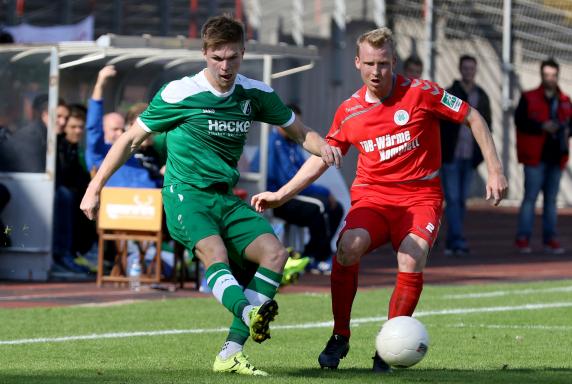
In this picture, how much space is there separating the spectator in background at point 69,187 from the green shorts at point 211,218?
7.91 metres

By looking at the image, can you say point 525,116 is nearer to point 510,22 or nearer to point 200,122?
point 510,22

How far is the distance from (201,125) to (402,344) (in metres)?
1.68

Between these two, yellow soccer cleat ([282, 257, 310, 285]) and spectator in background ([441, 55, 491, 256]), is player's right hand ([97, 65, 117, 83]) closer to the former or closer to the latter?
yellow soccer cleat ([282, 257, 310, 285])

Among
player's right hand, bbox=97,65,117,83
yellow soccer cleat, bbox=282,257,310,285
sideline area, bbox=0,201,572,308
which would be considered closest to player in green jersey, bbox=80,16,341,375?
sideline area, bbox=0,201,572,308

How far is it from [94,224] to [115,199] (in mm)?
1635

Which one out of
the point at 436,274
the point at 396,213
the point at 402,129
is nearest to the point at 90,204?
the point at 396,213

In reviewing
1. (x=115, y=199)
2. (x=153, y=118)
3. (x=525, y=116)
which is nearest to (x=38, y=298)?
(x=115, y=199)

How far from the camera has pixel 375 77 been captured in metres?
8.69

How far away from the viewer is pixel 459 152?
19.0m

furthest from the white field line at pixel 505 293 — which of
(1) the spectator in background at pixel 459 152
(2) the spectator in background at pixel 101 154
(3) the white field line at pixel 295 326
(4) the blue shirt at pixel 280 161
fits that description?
(1) the spectator in background at pixel 459 152

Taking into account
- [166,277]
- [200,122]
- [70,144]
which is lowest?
[166,277]

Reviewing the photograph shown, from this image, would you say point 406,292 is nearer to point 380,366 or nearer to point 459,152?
point 380,366

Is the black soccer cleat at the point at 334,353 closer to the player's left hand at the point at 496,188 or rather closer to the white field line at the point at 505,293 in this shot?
the player's left hand at the point at 496,188

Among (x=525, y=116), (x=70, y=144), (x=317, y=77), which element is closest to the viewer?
(x=70, y=144)
